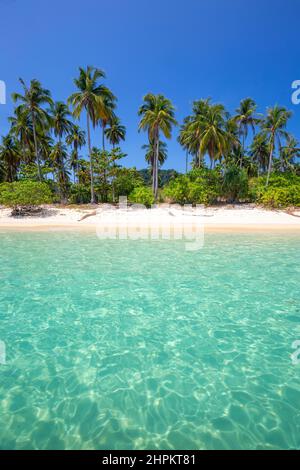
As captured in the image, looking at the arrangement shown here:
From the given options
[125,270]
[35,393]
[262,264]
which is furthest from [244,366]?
[262,264]

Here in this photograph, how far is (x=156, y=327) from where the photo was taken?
Result: 18.3 feet

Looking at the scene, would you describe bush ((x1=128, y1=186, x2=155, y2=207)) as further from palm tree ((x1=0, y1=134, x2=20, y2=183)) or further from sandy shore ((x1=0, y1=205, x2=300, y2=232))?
palm tree ((x1=0, y1=134, x2=20, y2=183))

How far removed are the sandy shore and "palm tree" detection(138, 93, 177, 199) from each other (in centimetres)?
684

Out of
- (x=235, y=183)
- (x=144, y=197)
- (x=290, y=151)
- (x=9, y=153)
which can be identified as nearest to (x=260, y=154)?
(x=290, y=151)

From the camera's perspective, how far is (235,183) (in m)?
32.4

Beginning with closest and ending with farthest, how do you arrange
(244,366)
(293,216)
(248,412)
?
(248,412)
(244,366)
(293,216)

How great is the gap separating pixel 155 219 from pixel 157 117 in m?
14.4

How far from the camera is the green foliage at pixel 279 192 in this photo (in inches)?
1146

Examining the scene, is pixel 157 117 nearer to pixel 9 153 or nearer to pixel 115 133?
pixel 115 133

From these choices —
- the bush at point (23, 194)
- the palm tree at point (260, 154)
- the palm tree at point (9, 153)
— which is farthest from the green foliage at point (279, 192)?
the palm tree at point (9, 153)

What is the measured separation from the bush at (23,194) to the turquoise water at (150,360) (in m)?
19.9

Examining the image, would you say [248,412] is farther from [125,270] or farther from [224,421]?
[125,270]

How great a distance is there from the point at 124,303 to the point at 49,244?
10211 millimetres

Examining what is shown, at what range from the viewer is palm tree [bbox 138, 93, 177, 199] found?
32.0 m
